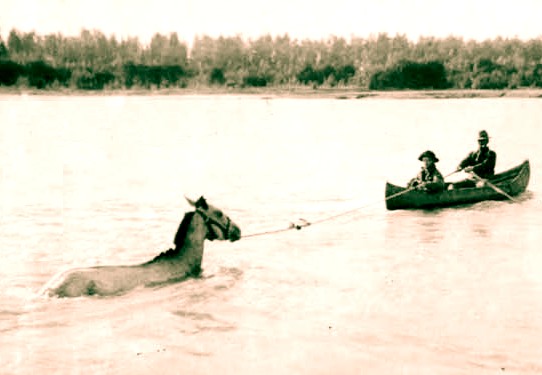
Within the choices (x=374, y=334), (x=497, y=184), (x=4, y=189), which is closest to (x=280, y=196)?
(x=497, y=184)

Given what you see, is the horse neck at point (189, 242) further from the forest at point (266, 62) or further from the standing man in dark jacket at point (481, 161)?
the forest at point (266, 62)

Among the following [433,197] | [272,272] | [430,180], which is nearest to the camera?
[272,272]

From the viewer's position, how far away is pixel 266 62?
153 feet

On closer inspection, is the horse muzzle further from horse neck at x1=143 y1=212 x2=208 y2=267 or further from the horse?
horse neck at x1=143 y1=212 x2=208 y2=267

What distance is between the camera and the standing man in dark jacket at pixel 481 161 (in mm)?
15651

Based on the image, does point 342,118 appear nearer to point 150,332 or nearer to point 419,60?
point 419,60

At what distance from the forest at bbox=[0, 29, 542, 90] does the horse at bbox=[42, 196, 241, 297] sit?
29025mm

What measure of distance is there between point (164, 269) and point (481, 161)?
9374 mm

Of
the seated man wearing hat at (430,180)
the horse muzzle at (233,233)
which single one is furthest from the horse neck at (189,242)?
the seated man wearing hat at (430,180)

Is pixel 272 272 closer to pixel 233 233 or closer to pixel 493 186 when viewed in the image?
pixel 233 233

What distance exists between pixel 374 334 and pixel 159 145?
2517 centimetres

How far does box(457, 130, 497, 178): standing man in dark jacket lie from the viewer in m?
15.7

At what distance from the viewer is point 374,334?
294 inches

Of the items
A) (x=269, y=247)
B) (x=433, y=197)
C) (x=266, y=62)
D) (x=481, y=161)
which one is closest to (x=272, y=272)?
(x=269, y=247)
